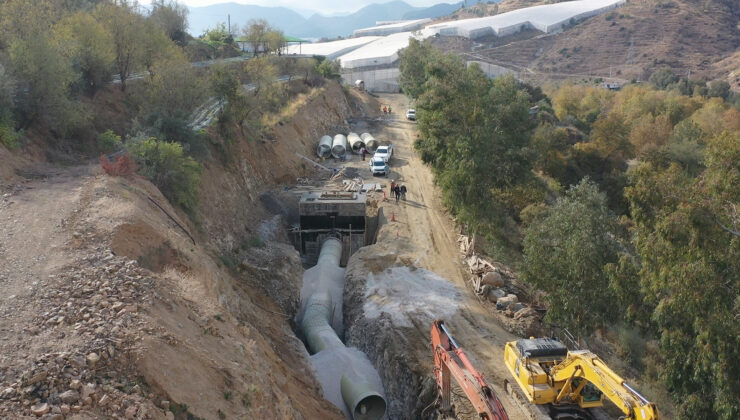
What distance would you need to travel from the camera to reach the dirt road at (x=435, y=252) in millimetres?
18203

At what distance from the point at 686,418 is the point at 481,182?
43.9ft

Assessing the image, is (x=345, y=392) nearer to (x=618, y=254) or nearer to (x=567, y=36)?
(x=618, y=254)

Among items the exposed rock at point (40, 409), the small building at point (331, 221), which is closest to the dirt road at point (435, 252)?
the small building at point (331, 221)

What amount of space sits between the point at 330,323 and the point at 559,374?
11.9m

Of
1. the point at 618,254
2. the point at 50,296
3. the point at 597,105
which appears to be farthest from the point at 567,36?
the point at 50,296

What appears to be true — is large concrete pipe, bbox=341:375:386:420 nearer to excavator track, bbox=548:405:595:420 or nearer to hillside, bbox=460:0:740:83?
excavator track, bbox=548:405:595:420

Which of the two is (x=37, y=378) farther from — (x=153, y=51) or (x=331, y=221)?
(x=153, y=51)

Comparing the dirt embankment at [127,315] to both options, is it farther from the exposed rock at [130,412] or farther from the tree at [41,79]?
the tree at [41,79]

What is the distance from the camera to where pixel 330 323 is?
76.2 feet

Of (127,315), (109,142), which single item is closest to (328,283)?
(109,142)

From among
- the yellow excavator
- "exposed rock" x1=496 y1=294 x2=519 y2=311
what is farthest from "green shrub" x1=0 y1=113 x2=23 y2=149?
"exposed rock" x1=496 y1=294 x2=519 y2=311

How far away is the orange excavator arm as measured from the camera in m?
11.8

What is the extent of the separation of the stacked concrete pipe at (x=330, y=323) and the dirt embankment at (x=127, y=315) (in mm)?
885

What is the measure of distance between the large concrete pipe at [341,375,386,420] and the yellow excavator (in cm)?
477
